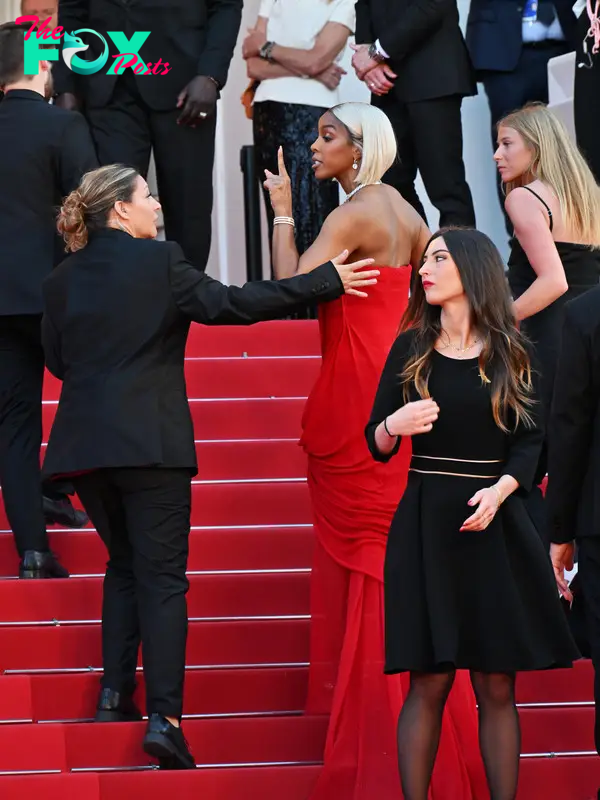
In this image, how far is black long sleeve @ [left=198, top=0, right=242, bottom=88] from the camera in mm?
6770

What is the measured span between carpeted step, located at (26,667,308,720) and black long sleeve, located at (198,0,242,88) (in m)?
2.60

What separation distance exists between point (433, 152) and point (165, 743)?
3394 millimetres

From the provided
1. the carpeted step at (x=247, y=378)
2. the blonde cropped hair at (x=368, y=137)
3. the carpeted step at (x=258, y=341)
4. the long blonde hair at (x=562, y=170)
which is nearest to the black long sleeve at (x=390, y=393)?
the blonde cropped hair at (x=368, y=137)

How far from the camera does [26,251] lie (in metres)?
5.73

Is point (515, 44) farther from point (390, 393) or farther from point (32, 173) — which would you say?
point (390, 393)

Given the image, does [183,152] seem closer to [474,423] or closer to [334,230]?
[334,230]

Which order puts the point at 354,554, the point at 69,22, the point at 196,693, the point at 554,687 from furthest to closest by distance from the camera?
the point at 69,22, the point at 554,687, the point at 196,693, the point at 354,554

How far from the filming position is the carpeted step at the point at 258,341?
23.6 ft

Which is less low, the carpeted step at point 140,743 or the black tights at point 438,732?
the black tights at point 438,732

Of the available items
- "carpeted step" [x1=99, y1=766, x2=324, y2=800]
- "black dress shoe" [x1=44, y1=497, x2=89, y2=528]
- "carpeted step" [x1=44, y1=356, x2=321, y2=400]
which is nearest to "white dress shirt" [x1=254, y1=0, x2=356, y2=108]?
"carpeted step" [x1=44, y1=356, x2=321, y2=400]

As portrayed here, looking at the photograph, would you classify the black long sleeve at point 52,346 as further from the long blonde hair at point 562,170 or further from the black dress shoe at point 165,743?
the long blonde hair at point 562,170

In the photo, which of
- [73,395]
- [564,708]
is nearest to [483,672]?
[564,708]

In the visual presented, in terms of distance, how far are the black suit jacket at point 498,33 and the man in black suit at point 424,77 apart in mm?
75

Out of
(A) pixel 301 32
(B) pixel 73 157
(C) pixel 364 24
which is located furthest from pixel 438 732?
(A) pixel 301 32
